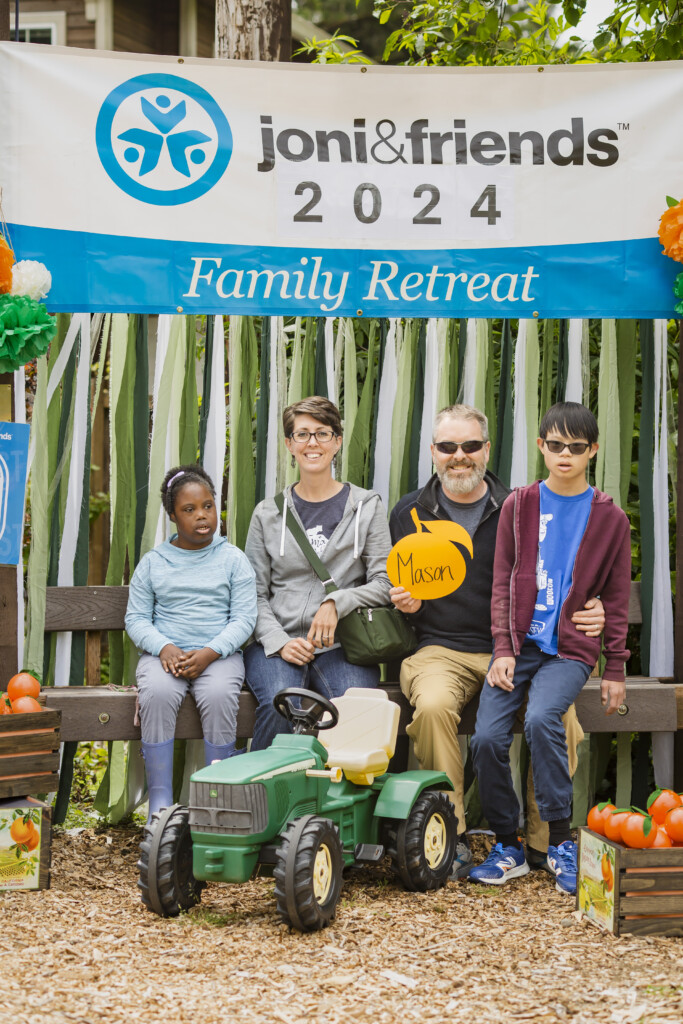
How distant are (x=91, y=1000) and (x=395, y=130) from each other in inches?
140

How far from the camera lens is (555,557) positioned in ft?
13.7

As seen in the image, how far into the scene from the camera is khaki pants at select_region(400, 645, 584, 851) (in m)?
4.13

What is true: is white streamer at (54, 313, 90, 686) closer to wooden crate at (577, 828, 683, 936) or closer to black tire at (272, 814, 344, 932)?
black tire at (272, 814, 344, 932)

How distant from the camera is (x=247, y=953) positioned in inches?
127

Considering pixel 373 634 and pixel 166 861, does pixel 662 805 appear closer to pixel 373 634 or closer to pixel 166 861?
pixel 373 634

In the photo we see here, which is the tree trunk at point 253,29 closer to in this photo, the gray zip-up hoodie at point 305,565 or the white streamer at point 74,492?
the white streamer at point 74,492

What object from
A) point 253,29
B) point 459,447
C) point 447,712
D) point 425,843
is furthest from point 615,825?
point 253,29

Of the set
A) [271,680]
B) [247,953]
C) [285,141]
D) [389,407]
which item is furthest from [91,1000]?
[285,141]

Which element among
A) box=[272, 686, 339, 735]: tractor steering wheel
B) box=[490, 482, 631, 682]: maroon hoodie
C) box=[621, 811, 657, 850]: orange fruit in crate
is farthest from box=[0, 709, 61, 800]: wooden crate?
box=[621, 811, 657, 850]: orange fruit in crate

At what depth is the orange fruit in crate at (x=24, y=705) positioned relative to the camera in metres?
4.03

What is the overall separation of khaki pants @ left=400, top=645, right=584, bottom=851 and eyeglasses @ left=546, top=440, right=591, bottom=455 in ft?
2.80

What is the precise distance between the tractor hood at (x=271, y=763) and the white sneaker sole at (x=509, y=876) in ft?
2.75

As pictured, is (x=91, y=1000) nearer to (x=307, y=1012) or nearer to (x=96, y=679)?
(x=307, y=1012)

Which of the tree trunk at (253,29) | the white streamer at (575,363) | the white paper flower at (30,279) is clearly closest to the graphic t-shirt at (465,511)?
the white streamer at (575,363)
